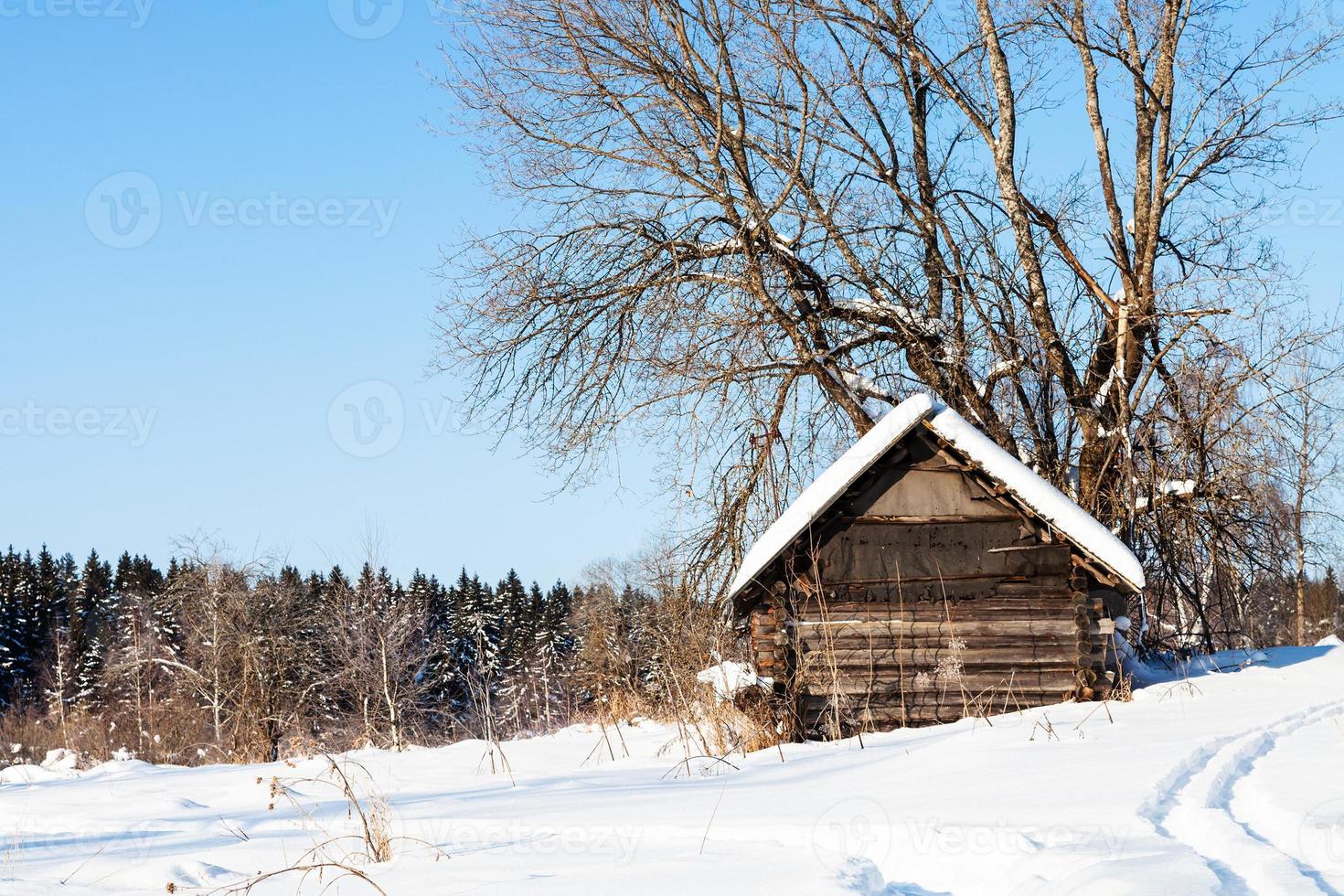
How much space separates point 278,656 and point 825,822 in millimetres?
33923

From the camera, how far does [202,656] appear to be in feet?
128

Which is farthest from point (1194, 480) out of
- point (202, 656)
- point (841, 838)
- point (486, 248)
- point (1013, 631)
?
point (202, 656)

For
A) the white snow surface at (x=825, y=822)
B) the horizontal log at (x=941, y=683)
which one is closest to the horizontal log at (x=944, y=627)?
the horizontal log at (x=941, y=683)

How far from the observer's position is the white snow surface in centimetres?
409

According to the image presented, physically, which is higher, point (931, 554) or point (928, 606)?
point (931, 554)

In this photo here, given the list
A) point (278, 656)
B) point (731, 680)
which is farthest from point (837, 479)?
point (278, 656)

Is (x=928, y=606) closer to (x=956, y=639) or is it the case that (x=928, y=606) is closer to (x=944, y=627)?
(x=944, y=627)

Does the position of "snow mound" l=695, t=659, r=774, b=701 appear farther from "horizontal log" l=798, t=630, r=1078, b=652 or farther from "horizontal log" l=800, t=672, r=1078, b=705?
"horizontal log" l=798, t=630, r=1078, b=652

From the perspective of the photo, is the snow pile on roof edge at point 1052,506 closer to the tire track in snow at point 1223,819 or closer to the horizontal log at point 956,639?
the horizontal log at point 956,639

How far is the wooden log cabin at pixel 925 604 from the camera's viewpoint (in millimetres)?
11578

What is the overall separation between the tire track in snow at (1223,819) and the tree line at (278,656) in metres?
4.93

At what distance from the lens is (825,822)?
5.04 m

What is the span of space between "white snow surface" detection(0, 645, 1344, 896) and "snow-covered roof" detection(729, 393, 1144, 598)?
2.13 meters

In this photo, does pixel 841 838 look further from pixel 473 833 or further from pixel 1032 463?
pixel 1032 463
